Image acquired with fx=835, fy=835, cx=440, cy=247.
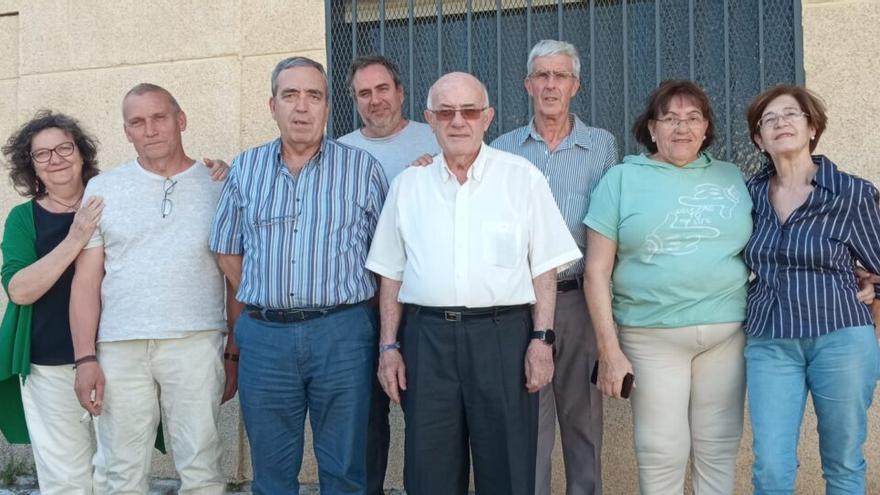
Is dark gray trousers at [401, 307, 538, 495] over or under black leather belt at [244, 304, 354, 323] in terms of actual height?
under

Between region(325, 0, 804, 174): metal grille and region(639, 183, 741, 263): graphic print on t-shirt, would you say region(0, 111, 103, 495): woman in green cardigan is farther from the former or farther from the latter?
region(639, 183, 741, 263): graphic print on t-shirt

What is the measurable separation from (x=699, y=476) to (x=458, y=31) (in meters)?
2.58

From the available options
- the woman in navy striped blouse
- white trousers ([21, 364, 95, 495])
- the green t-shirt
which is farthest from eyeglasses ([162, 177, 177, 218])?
the woman in navy striped blouse

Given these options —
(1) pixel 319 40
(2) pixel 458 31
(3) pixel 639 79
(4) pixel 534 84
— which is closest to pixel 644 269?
(4) pixel 534 84

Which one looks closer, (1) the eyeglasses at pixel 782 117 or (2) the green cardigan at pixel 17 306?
(1) the eyeglasses at pixel 782 117

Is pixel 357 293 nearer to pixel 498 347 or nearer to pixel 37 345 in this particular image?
pixel 498 347

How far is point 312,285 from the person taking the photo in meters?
3.09

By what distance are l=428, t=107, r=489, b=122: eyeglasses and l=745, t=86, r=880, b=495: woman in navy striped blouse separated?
108 centimetres

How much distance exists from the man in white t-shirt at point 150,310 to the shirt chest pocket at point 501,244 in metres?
1.17

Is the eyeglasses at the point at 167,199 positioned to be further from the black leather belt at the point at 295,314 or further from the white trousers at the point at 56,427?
the white trousers at the point at 56,427

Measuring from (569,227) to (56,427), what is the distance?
2269 mm

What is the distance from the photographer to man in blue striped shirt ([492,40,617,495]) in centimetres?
344

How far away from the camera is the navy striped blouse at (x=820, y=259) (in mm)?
2867

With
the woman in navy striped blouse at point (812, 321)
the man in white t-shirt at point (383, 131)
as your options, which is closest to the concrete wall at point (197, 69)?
the man in white t-shirt at point (383, 131)
